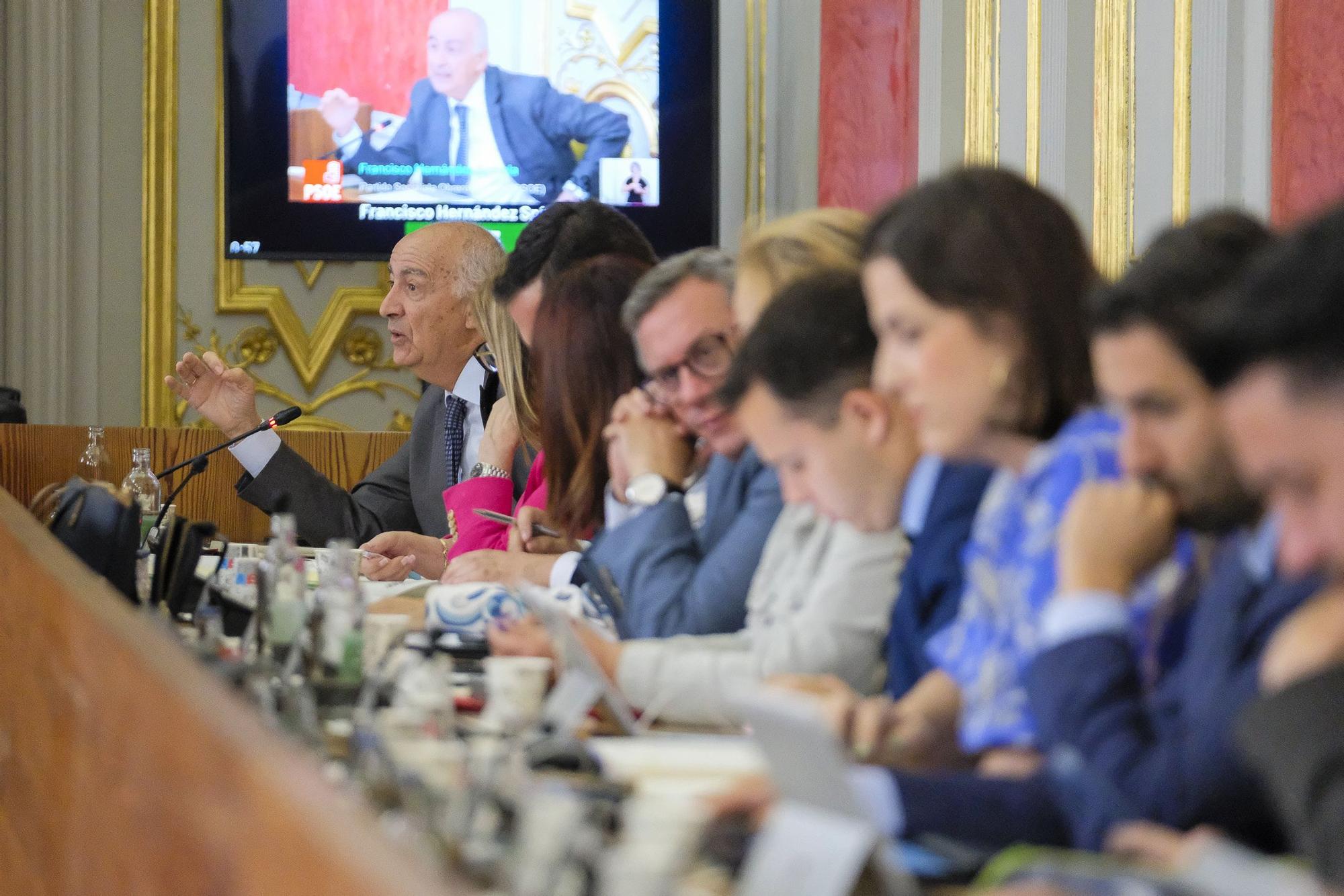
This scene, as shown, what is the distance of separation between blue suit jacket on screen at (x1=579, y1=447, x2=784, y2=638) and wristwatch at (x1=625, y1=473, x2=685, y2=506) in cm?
3

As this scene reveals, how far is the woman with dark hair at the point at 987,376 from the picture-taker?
1311 mm

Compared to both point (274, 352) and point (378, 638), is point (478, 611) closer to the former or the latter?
point (378, 638)

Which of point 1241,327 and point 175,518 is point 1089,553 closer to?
point 1241,327

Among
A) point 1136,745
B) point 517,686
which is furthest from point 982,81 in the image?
point 1136,745

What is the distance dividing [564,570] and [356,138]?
150 inches

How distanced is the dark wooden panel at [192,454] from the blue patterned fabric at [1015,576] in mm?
3541

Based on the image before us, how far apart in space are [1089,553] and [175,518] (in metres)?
1.67

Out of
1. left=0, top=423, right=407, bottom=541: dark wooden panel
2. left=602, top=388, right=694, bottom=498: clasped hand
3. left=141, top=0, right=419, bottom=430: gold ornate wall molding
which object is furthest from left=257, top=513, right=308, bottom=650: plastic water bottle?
left=141, top=0, right=419, bottom=430: gold ornate wall molding

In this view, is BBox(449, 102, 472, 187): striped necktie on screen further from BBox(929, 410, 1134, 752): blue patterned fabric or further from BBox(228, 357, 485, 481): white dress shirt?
BBox(929, 410, 1134, 752): blue patterned fabric

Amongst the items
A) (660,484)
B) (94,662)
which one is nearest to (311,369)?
(660,484)

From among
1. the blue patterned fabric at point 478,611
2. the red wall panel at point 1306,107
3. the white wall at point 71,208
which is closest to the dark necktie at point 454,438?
the blue patterned fabric at point 478,611

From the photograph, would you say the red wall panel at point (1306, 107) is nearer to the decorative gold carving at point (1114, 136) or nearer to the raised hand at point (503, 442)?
the decorative gold carving at point (1114, 136)

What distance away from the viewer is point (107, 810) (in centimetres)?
143

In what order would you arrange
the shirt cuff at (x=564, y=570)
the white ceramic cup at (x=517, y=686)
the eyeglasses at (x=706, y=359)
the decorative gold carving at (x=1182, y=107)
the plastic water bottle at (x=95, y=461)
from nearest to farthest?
the white ceramic cup at (x=517, y=686) → the eyeglasses at (x=706, y=359) → the shirt cuff at (x=564, y=570) → the decorative gold carving at (x=1182, y=107) → the plastic water bottle at (x=95, y=461)
